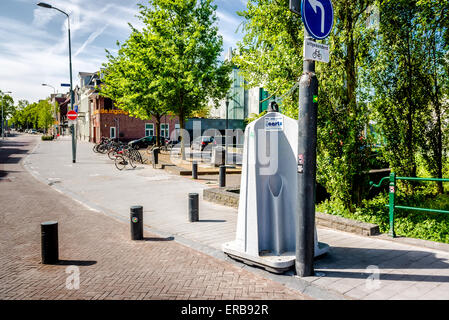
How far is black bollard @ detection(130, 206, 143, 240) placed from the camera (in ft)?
21.1

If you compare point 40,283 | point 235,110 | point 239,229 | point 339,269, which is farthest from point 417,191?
point 235,110

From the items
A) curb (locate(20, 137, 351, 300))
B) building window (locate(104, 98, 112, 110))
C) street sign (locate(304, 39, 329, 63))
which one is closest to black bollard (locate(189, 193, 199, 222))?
curb (locate(20, 137, 351, 300))

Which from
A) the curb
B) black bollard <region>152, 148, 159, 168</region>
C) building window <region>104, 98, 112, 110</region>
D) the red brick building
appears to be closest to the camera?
the curb

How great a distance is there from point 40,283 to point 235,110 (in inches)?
1642

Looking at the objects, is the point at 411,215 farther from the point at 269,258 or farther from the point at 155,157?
the point at 155,157

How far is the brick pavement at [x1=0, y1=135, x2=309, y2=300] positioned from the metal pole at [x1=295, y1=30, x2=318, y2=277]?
33.0 inches

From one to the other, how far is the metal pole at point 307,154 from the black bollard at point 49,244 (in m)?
3.73

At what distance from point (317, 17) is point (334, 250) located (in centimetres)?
365

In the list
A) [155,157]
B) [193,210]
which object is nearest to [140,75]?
[155,157]

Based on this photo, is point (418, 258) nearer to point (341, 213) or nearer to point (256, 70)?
point (341, 213)

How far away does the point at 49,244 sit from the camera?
5.24 metres

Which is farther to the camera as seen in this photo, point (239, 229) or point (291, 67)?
point (291, 67)

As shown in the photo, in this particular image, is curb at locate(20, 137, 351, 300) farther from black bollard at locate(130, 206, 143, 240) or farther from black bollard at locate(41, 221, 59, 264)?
black bollard at locate(41, 221, 59, 264)
